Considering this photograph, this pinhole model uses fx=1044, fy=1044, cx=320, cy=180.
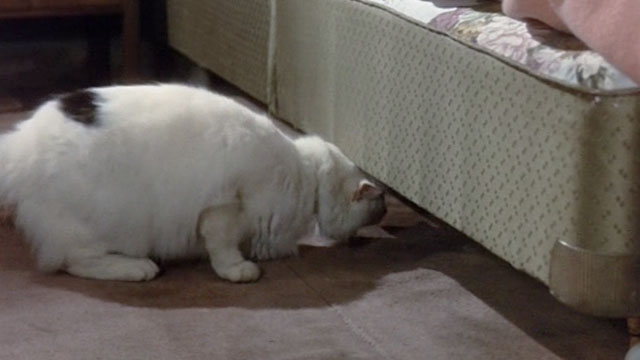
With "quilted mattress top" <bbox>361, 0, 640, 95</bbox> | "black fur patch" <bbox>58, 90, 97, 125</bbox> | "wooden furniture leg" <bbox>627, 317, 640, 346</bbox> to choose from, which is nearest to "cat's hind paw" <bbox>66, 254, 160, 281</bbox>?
"black fur patch" <bbox>58, 90, 97, 125</bbox>

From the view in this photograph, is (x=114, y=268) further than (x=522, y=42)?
Yes

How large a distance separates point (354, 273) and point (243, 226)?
0.70 feet

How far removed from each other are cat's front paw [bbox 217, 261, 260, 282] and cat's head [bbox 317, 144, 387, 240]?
21 centimetres

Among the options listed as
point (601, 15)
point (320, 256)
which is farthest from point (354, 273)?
point (601, 15)

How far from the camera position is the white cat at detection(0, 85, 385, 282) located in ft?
5.87

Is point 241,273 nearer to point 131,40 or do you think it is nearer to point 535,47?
point 535,47

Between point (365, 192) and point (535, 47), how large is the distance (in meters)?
0.57

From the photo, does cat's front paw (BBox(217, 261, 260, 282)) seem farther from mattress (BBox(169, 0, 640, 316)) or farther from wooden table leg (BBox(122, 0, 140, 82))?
wooden table leg (BBox(122, 0, 140, 82))

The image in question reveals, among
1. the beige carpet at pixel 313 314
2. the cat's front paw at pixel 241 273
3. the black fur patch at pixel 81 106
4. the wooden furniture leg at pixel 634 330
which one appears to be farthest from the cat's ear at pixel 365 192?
the wooden furniture leg at pixel 634 330

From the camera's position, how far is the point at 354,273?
1854 millimetres

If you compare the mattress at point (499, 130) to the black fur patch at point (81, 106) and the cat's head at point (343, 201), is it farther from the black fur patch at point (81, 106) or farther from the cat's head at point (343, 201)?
the black fur patch at point (81, 106)

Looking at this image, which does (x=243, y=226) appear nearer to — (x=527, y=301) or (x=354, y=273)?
(x=354, y=273)

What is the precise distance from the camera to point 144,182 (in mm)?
1791

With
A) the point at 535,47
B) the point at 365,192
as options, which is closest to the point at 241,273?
the point at 365,192
